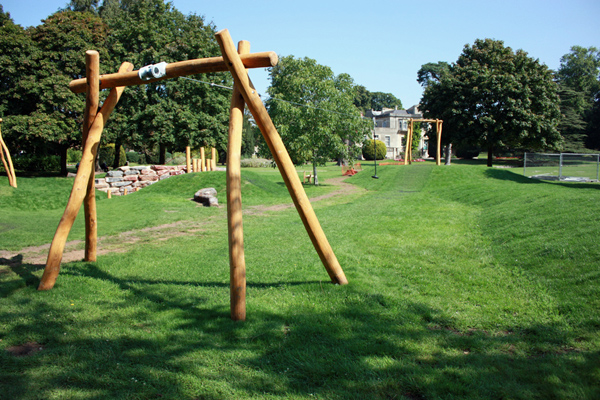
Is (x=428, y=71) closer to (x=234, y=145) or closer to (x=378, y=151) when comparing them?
(x=378, y=151)

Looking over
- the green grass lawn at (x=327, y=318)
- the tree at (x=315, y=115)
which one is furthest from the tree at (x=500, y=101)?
the green grass lawn at (x=327, y=318)

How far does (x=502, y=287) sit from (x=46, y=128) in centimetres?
2756

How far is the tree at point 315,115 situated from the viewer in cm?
2445

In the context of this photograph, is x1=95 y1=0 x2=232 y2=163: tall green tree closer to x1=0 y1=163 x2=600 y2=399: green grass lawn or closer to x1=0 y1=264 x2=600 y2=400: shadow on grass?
Result: x1=0 y1=163 x2=600 y2=399: green grass lawn

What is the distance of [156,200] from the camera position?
1892cm

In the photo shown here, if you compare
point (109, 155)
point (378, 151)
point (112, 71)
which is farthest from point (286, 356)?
point (378, 151)

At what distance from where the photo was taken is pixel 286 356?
3.96m

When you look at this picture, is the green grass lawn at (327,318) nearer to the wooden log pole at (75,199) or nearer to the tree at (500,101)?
the wooden log pole at (75,199)

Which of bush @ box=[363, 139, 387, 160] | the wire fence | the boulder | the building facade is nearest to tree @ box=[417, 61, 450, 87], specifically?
the building facade

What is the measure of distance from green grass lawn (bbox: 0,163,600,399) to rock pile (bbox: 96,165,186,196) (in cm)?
1354

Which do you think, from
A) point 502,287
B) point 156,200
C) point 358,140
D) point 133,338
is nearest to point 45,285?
point 133,338

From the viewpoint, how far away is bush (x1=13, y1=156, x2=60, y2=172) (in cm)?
3280

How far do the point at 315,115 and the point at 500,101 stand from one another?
20.4 meters

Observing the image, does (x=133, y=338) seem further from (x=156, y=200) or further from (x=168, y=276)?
(x=156, y=200)
